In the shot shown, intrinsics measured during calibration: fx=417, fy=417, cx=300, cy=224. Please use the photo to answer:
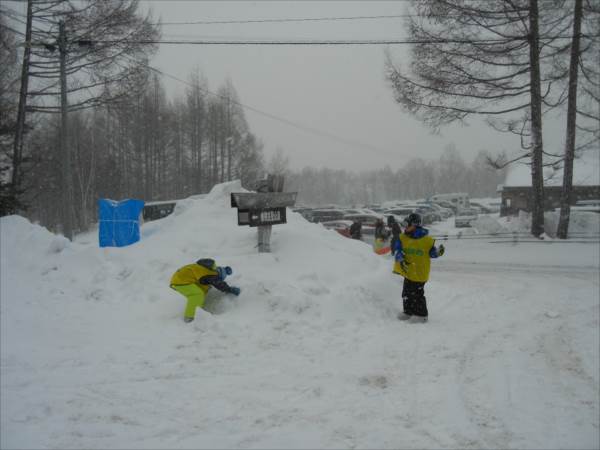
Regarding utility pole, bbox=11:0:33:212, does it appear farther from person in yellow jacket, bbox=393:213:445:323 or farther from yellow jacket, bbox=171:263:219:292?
person in yellow jacket, bbox=393:213:445:323

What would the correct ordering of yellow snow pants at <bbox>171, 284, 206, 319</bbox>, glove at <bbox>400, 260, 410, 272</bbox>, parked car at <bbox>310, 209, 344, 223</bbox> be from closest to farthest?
yellow snow pants at <bbox>171, 284, 206, 319</bbox> → glove at <bbox>400, 260, 410, 272</bbox> → parked car at <bbox>310, 209, 344, 223</bbox>

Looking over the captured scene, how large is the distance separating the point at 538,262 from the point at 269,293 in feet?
39.7

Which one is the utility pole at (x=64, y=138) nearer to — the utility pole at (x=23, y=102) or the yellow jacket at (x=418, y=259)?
the utility pole at (x=23, y=102)

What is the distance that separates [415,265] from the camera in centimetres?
682

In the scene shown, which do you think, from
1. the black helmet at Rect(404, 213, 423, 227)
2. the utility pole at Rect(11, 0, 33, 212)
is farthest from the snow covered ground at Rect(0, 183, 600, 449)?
the utility pole at Rect(11, 0, 33, 212)

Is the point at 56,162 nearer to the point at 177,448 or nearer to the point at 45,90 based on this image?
the point at 45,90

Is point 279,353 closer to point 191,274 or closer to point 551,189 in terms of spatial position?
point 191,274

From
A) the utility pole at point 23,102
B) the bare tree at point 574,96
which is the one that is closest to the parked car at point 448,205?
the bare tree at point 574,96

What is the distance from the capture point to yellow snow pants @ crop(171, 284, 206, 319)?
20.7ft

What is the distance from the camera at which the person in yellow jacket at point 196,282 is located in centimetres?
634

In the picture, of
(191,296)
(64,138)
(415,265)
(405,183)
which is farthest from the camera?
(405,183)

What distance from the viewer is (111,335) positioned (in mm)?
5926

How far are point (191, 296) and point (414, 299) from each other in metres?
3.56

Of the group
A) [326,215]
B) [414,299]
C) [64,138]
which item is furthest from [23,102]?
[326,215]
